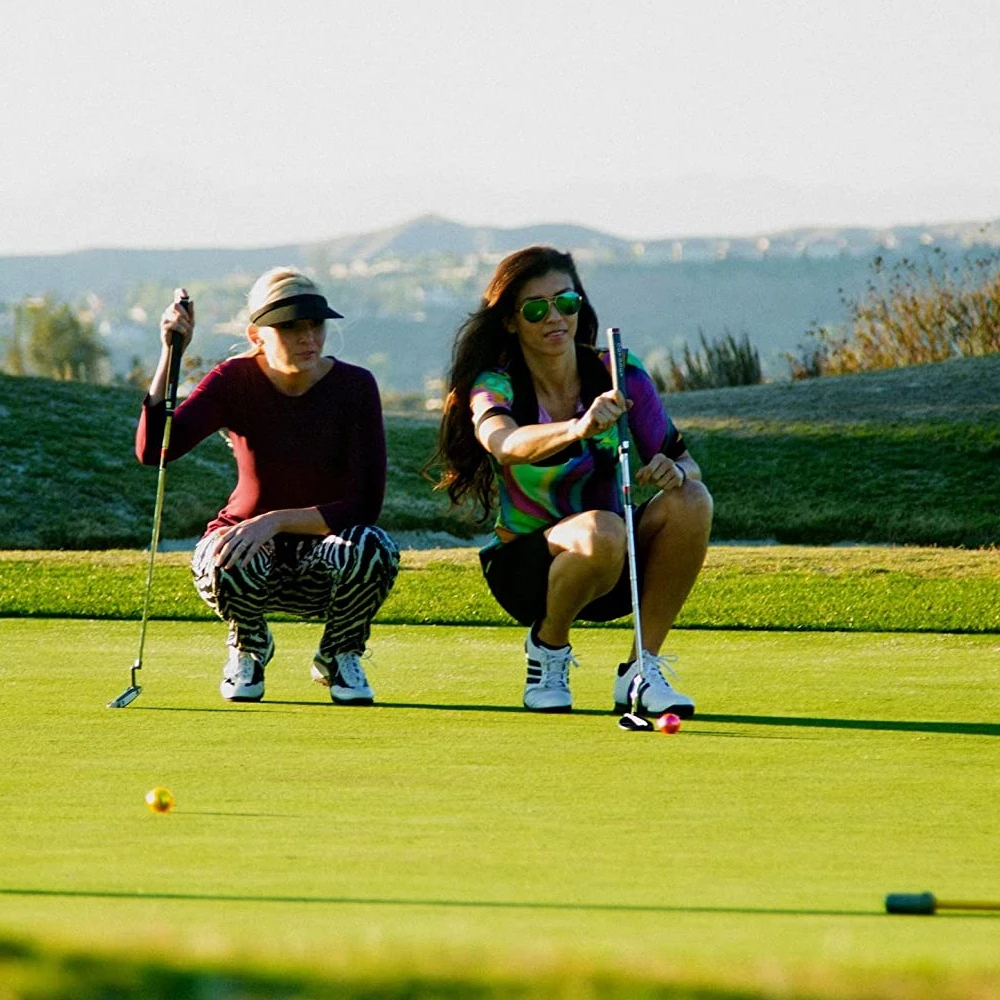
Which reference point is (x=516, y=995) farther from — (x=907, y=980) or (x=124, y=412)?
(x=124, y=412)

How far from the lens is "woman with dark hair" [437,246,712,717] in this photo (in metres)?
6.21

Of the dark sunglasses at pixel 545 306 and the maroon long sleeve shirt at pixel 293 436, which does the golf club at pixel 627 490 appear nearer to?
the dark sunglasses at pixel 545 306

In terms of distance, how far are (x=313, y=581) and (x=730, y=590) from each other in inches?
173

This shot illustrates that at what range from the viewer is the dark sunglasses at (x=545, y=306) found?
6328 millimetres

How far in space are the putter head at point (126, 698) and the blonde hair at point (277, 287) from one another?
124cm

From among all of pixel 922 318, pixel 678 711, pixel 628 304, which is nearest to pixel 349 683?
pixel 678 711

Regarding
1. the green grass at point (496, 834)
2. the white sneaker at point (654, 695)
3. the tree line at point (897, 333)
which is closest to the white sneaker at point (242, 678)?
the green grass at point (496, 834)

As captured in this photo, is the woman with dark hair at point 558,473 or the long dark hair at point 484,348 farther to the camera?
the long dark hair at point 484,348

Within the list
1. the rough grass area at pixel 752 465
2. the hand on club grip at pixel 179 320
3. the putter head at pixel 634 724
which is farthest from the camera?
the rough grass area at pixel 752 465

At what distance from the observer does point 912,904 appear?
10.1 ft

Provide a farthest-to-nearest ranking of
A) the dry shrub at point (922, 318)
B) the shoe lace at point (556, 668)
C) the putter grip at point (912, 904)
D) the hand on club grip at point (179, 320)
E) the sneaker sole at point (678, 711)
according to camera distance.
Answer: the dry shrub at point (922, 318) < the hand on club grip at point (179, 320) < the shoe lace at point (556, 668) < the sneaker sole at point (678, 711) < the putter grip at point (912, 904)

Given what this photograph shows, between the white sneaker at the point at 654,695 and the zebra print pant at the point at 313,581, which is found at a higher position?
the zebra print pant at the point at 313,581

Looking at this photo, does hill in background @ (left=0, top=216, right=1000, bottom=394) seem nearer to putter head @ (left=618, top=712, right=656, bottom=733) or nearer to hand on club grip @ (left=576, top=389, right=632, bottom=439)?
hand on club grip @ (left=576, top=389, right=632, bottom=439)

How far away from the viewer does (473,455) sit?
6.69 m
